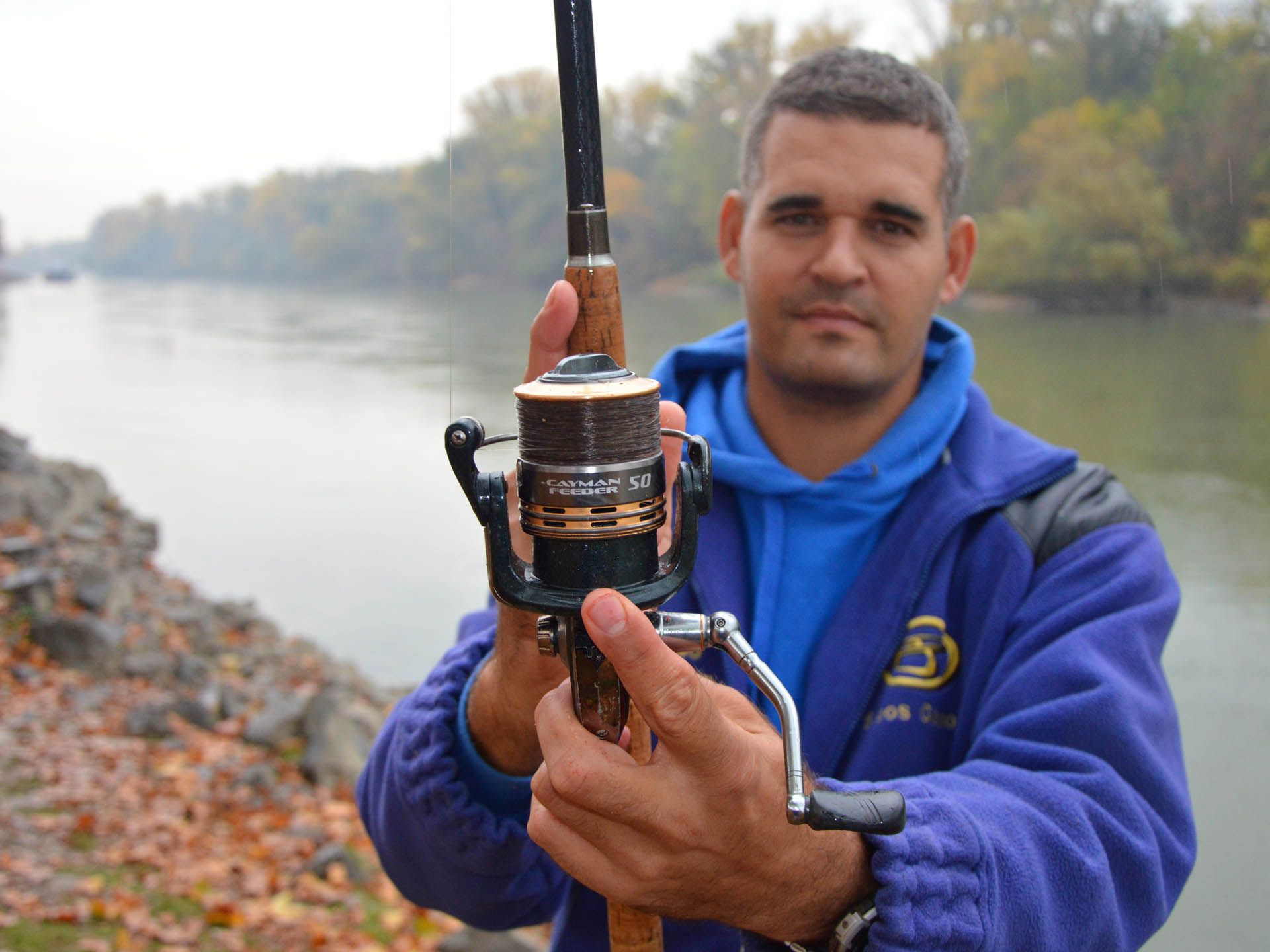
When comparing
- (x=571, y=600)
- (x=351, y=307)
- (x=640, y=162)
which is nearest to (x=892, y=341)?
(x=571, y=600)

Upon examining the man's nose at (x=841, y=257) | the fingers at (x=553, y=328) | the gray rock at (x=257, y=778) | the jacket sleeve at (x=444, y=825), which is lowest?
the gray rock at (x=257, y=778)

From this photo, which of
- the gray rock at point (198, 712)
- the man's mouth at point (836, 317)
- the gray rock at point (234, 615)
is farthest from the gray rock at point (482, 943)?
the gray rock at point (234, 615)

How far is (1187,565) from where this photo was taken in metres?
8.31

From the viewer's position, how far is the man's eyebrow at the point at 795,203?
2.50 m

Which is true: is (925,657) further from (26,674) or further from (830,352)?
(26,674)

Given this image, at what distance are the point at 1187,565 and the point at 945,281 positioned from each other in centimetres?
656

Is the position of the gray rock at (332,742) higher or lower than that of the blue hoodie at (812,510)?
lower

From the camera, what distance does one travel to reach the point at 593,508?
1240 millimetres

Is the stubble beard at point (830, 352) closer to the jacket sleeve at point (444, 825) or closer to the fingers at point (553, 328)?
the jacket sleeve at point (444, 825)

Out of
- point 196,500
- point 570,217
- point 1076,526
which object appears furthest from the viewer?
point 196,500

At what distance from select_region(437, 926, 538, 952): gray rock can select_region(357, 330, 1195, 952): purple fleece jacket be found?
7.90 ft

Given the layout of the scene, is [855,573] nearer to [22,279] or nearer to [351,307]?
[351,307]

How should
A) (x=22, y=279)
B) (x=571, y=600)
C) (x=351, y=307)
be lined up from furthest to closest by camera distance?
1. (x=22, y=279)
2. (x=351, y=307)
3. (x=571, y=600)

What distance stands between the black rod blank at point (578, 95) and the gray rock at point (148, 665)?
276 inches
